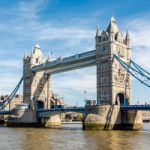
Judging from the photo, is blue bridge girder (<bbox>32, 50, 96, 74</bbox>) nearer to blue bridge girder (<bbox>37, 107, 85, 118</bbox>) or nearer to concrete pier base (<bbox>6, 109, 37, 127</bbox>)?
blue bridge girder (<bbox>37, 107, 85, 118</bbox>)

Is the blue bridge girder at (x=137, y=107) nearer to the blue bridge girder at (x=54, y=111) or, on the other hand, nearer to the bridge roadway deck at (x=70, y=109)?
the bridge roadway deck at (x=70, y=109)

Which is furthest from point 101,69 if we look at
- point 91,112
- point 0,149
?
point 0,149

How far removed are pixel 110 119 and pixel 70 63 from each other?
22.0m

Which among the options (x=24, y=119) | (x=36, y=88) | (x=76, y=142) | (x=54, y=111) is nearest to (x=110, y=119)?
(x=54, y=111)

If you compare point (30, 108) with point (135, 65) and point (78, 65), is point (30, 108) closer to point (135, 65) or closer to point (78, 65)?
point (78, 65)

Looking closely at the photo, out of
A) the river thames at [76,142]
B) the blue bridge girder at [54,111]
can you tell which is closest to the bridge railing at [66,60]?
the blue bridge girder at [54,111]

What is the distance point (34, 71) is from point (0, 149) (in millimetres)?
63737

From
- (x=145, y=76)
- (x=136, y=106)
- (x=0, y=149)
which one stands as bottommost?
(x=0, y=149)

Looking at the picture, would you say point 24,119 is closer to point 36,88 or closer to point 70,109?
point 36,88

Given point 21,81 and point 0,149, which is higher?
point 21,81

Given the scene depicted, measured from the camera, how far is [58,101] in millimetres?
144875

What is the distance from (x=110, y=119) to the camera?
64.8 meters

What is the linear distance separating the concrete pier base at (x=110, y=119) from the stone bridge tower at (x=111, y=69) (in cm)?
469

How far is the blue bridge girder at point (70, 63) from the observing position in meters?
78.3
